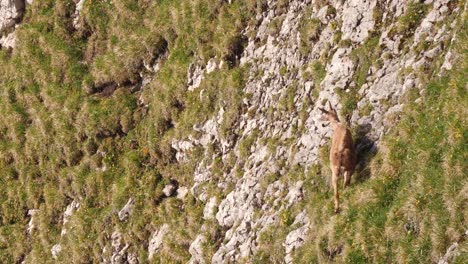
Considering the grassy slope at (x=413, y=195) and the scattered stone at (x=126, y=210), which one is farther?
the scattered stone at (x=126, y=210)

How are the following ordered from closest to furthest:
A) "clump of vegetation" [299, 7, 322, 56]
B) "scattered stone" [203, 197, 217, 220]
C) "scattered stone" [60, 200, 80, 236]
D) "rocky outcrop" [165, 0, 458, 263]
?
1. "rocky outcrop" [165, 0, 458, 263]
2. "clump of vegetation" [299, 7, 322, 56]
3. "scattered stone" [203, 197, 217, 220]
4. "scattered stone" [60, 200, 80, 236]

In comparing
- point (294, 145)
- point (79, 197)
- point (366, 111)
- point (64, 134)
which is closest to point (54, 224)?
point (79, 197)

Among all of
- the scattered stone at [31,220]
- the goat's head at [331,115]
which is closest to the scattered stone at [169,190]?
the scattered stone at [31,220]

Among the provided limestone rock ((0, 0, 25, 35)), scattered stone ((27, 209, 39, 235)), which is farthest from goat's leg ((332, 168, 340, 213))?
limestone rock ((0, 0, 25, 35))

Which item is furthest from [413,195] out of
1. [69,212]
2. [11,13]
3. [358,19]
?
[11,13]

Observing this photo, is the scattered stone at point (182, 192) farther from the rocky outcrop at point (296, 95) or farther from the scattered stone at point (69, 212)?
the scattered stone at point (69, 212)

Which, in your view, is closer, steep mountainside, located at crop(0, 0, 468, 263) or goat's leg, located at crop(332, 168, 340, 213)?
steep mountainside, located at crop(0, 0, 468, 263)

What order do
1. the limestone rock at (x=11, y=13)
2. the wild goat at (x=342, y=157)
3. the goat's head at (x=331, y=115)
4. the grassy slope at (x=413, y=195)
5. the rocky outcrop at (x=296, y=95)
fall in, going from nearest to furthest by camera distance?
1. the grassy slope at (x=413, y=195)
2. the wild goat at (x=342, y=157)
3. the rocky outcrop at (x=296, y=95)
4. the goat's head at (x=331, y=115)
5. the limestone rock at (x=11, y=13)

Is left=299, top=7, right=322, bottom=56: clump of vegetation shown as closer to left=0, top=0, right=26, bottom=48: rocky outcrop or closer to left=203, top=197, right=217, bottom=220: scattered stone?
left=203, top=197, right=217, bottom=220: scattered stone
